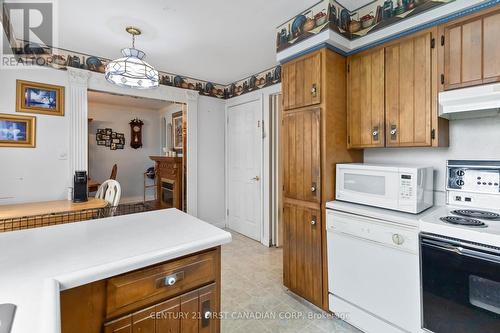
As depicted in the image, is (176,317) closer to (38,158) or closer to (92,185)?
(38,158)

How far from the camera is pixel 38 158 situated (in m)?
2.73

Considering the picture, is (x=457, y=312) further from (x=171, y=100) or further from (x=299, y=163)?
(x=171, y=100)

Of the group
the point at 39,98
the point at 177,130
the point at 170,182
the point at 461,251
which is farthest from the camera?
the point at 177,130

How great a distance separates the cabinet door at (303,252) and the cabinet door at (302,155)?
153mm

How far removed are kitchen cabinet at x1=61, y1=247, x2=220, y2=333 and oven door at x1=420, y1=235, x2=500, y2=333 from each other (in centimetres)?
125

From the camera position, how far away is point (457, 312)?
134 centimetres

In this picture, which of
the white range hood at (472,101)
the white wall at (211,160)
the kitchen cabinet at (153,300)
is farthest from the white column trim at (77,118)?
the white range hood at (472,101)

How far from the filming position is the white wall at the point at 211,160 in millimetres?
4027

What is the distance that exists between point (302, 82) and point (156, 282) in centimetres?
186

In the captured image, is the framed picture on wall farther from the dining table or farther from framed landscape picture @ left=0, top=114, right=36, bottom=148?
framed landscape picture @ left=0, top=114, right=36, bottom=148

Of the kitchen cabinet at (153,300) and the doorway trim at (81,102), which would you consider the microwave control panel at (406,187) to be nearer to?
the kitchen cabinet at (153,300)

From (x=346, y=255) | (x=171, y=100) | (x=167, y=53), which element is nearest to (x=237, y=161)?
(x=171, y=100)

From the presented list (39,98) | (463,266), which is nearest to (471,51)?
(463,266)

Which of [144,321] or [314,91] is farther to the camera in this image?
[314,91]
